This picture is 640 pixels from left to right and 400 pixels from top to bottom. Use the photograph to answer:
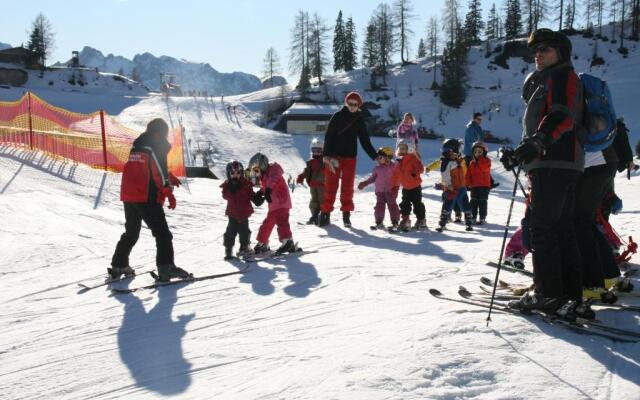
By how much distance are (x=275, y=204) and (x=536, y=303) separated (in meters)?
3.61

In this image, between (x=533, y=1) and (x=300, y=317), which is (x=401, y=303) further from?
(x=533, y=1)

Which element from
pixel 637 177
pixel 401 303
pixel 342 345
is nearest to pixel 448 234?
pixel 401 303

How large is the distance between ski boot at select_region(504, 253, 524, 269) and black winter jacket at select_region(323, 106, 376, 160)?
3.57 metres

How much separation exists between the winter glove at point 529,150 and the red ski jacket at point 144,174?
11.0ft

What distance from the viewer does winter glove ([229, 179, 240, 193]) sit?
20.7ft

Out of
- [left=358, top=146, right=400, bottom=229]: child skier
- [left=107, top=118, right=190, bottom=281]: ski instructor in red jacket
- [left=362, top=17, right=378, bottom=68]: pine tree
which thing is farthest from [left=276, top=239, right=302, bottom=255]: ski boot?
[left=362, top=17, right=378, bottom=68]: pine tree

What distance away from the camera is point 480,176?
8789 mm

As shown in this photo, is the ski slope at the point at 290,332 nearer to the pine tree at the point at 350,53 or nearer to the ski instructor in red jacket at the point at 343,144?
the ski instructor in red jacket at the point at 343,144

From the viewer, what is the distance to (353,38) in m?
76.6

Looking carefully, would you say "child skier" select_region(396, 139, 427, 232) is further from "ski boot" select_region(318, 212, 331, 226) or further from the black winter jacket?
"ski boot" select_region(318, 212, 331, 226)

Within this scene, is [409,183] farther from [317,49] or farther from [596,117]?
[317,49]

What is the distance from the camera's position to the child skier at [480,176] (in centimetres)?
870

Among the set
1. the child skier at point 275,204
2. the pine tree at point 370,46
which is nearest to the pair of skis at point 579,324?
the child skier at point 275,204

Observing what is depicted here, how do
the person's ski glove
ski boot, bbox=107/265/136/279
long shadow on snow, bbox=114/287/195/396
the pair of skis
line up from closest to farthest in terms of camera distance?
long shadow on snow, bbox=114/287/195/396 < the pair of skis < ski boot, bbox=107/265/136/279 < the person's ski glove
